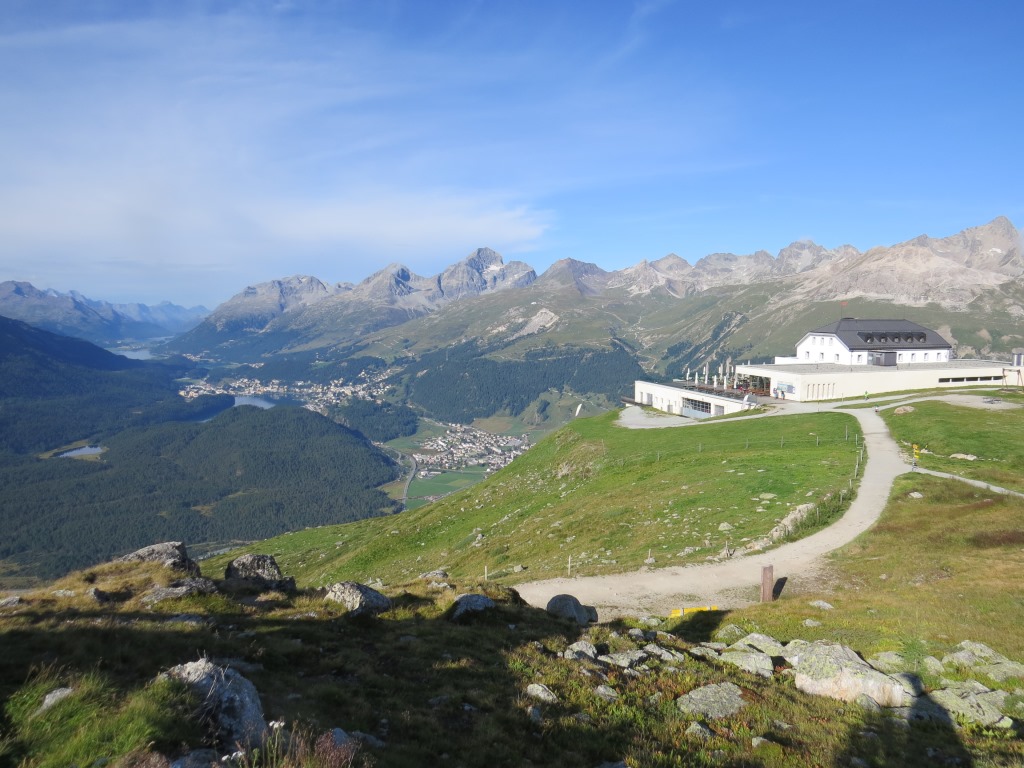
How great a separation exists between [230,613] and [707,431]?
194 feet

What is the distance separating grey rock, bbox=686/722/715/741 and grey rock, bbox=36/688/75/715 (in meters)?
12.0

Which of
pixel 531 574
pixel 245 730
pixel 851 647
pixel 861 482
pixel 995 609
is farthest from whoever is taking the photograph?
pixel 861 482

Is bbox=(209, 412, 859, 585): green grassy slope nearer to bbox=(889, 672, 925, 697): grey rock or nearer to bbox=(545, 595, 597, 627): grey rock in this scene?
bbox=(545, 595, 597, 627): grey rock

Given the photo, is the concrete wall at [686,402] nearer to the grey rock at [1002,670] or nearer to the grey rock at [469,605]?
the grey rock at [1002,670]

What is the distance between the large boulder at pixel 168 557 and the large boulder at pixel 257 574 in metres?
1.43

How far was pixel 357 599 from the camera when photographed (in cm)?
1969

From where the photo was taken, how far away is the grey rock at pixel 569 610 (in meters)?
22.6

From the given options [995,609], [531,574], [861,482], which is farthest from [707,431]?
[995,609]

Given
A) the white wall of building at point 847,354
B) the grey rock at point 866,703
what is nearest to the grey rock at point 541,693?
the grey rock at point 866,703

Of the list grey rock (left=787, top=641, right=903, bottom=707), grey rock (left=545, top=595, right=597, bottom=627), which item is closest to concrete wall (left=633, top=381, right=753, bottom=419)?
grey rock (left=545, top=595, right=597, bottom=627)

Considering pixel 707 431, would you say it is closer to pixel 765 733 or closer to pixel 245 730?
pixel 765 733

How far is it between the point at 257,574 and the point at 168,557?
11.5 ft

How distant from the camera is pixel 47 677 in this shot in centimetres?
941

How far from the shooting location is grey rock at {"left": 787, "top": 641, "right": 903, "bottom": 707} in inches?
588
